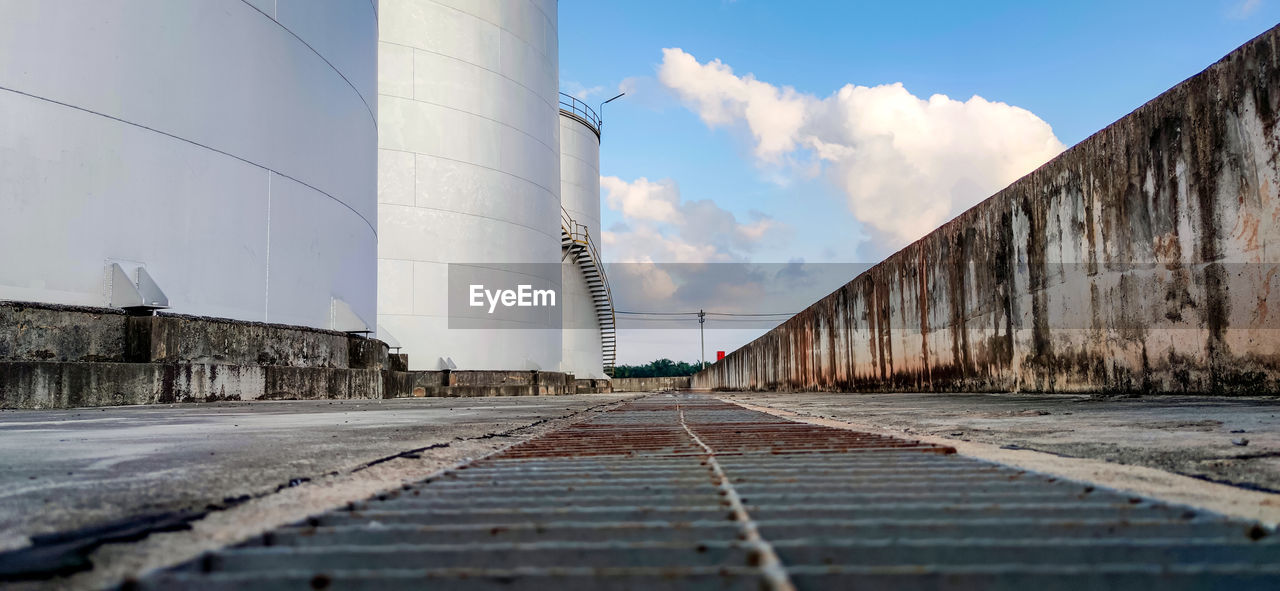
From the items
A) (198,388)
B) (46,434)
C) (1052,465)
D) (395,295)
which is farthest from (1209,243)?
(395,295)

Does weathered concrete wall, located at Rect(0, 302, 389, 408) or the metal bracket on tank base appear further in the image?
the metal bracket on tank base

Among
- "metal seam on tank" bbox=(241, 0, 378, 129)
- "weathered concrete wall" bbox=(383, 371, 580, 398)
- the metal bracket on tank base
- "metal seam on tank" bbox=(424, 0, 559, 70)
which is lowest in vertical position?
"weathered concrete wall" bbox=(383, 371, 580, 398)

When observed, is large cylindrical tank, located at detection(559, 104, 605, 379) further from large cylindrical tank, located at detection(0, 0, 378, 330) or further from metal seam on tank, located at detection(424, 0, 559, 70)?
large cylindrical tank, located at detection(0, 0, 378, 330)

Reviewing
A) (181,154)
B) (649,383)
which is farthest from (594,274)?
(181,154)

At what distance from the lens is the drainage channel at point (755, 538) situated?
111 centimetres

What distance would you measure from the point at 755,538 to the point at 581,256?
33.1 metres

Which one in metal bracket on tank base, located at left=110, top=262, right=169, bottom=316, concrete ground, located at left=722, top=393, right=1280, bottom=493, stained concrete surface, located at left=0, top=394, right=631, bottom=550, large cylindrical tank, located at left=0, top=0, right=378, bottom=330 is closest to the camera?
stained concrete surface, located at left=0, top=394, right=631, bottom=550

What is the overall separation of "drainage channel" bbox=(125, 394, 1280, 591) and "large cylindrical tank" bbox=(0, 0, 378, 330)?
25.3 feet

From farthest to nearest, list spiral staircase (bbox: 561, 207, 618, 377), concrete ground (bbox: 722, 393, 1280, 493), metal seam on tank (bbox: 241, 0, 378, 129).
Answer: spiral staircase (bbox: 561, 207, 618, 377) → metal seam on tank (bbox: 241, 0, 378, 129) → concrete ground (bbox: 722, 393, 1280, 493)

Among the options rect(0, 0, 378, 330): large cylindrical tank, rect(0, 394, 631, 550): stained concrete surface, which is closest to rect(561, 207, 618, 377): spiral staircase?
rect(0, 0, 378, 330): large cylindrical tank

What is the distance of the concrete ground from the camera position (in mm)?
2340

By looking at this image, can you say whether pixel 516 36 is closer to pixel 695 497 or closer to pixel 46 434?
pixel 46 434

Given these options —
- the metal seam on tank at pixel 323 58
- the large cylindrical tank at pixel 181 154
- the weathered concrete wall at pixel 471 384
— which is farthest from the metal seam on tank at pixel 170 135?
the weathered concrete wall at pixel 471 384

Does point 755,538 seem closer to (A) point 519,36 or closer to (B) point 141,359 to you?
(B) point 141,359
